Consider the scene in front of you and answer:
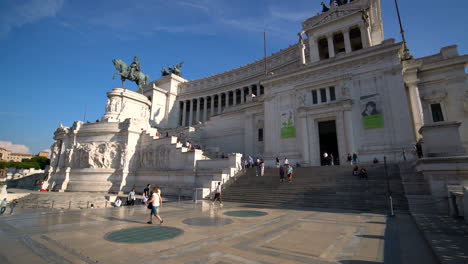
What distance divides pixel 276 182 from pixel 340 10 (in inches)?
1125

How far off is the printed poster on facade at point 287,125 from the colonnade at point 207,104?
1018 inches

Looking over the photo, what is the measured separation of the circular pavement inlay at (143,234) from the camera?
6211mm

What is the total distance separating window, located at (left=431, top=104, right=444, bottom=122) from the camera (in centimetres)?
2381

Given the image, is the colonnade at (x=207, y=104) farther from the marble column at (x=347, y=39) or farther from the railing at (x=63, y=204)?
the railing at (x=63, y=204)

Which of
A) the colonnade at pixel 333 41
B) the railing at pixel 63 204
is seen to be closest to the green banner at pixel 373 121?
the colonnade at pixel 333 41

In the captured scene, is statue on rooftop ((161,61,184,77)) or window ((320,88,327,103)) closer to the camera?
window ((320,88,327,103))

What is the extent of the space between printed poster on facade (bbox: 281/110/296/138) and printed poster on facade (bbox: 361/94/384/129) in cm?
700

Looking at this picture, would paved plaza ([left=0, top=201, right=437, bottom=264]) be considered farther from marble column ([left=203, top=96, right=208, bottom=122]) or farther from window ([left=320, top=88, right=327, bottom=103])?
marble column ([left=203, top=96, right=208, bottom=122])

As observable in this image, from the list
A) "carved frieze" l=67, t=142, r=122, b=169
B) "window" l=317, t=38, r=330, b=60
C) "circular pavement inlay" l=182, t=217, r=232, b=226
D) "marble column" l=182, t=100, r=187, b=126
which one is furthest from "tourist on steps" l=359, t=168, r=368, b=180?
"marble column" l=182, t=100, r=187, b=126

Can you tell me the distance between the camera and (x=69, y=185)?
90.3 ft

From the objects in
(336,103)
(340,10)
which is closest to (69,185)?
(336,103)

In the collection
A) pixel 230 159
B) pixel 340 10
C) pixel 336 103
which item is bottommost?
pixel 230 159

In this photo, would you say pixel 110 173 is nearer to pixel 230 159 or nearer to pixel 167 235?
pixel 230 159

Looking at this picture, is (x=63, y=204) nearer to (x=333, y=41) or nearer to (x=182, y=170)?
(x=182, y=170)
